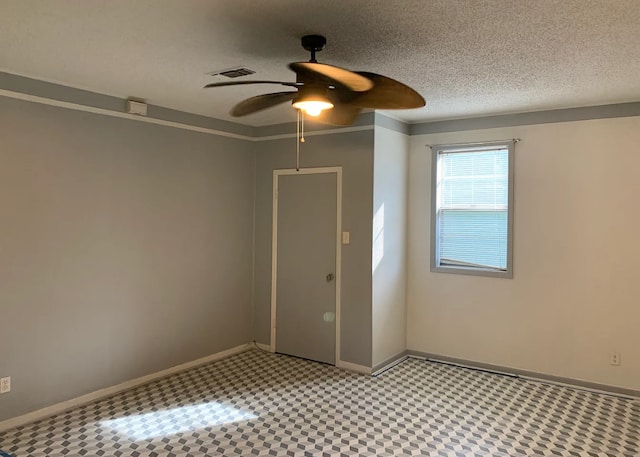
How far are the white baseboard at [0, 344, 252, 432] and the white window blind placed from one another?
263 centimetres

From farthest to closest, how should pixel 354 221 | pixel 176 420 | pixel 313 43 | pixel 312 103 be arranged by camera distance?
1. pixel 354 221
2. pixel 176 420
3. pixel 313 43
4. pixel 312 103

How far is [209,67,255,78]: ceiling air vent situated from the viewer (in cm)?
322

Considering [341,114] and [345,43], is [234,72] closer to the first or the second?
[341,114]

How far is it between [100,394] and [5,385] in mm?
749

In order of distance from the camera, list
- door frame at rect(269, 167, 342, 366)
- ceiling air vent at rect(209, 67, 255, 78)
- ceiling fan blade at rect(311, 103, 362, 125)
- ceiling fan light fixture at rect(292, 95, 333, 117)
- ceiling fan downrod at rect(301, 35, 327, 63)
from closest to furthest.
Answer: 1. ceiling fan light fixture at rect(292, 95, 333, 117)
2. ceiling fan downrod at rect(301, 35, 327, 63)
3. ceiling fan blade at rect(311, 103, 362, 125)
4. ceiling air vent at rect(209, 67, 255, 78)
5. door frame at rect(269, 167, 342, 366)

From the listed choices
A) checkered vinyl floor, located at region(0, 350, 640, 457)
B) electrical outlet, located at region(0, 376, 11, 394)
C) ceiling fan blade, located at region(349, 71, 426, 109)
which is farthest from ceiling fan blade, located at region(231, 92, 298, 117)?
electrical outlet, located at region(0, 376, 11, 394)

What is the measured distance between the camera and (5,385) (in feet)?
11.0

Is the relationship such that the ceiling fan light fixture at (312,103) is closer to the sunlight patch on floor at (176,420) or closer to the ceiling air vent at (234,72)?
the ceiling air vent at (234,72)

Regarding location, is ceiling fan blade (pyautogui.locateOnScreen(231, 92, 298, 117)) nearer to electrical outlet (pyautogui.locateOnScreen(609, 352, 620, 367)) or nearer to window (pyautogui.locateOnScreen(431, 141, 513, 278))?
window (pyautogui.locateOnScreen(431, 141, 513, 278))

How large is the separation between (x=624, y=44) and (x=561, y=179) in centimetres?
186

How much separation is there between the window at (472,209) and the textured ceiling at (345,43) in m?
0.96

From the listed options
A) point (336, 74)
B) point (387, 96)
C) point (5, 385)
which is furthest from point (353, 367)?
point (336, 74)

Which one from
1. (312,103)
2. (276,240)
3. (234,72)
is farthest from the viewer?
(276,240)

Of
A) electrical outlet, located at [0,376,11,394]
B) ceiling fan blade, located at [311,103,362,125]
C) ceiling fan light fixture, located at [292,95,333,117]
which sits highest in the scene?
ceiling fan blade, located at [311,103,362,125]
